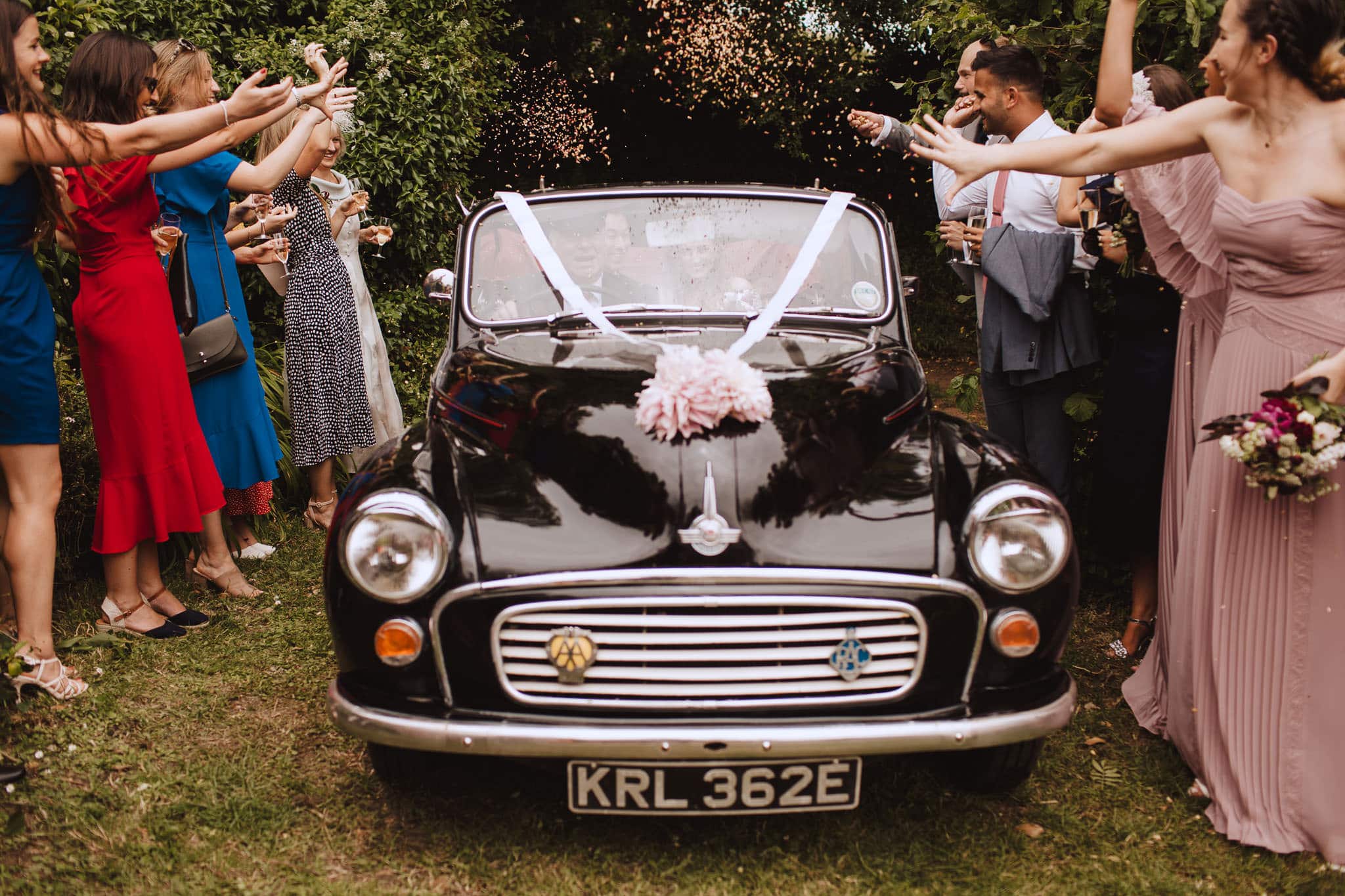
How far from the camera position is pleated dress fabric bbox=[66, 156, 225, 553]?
4207mm

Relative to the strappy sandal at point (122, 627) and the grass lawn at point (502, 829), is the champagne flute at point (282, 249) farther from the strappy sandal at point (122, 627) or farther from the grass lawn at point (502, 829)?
the grass lawn at point (502, 829)

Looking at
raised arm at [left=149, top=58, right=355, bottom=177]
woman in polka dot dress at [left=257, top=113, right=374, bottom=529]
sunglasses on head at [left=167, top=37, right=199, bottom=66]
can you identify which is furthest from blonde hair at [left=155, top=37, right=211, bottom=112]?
woman in polka dot dress at [left=257, top=113, right=374, bottom=529]

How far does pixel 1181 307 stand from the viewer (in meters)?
3.89

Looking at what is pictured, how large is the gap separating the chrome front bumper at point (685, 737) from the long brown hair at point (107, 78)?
259 centimetres

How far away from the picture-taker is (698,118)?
13797mm

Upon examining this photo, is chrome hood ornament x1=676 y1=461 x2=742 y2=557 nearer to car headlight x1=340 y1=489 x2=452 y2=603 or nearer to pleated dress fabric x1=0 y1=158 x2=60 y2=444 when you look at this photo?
car headlight x1=340 y1=489 x2=452 y2=603

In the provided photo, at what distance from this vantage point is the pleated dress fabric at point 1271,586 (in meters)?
3.12

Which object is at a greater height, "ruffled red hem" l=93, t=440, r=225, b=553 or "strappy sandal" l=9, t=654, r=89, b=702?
"ruffled red hem" l=93, t=440, r=225, b=553

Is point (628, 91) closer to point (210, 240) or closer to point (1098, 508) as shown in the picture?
point (210, 240)

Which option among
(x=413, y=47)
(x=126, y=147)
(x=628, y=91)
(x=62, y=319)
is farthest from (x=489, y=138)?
(x=126, y=147)

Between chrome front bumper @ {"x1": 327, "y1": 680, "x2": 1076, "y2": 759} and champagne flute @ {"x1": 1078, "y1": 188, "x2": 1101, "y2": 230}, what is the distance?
2215 mm

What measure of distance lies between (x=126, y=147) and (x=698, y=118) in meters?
11.1

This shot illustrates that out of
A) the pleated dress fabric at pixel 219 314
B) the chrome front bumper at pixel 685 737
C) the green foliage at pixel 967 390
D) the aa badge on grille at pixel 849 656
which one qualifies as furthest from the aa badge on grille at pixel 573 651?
the green foliage at pixel 967 390

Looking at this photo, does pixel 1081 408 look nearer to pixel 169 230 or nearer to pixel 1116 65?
pixel 1116 65
